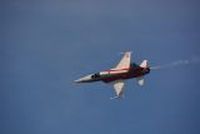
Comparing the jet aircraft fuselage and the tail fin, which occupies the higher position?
the tail fin

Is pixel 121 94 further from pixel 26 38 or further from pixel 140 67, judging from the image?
pixel 26 38

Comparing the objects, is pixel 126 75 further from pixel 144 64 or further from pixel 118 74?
pixel 144 64

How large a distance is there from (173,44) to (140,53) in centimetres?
29

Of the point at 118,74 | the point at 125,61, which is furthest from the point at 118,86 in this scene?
the point at 125,61

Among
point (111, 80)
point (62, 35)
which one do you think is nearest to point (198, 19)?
point (111, 80)

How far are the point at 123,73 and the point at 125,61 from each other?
0.10 m

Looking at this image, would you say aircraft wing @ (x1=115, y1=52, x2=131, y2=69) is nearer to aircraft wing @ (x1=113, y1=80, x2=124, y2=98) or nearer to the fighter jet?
the fighter jet

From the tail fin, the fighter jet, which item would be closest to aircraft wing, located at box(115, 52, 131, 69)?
the fighter jet

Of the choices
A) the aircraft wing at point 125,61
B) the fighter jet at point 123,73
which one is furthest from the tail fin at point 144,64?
the aircraft wing at point 125,61

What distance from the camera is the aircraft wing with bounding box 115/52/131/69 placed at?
138 inches

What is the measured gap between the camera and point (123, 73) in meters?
3.53

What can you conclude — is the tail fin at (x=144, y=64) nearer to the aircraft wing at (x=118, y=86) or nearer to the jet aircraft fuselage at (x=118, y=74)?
the jet aircraft fuselage at (x=118, y=74)

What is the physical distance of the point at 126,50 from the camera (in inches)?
141

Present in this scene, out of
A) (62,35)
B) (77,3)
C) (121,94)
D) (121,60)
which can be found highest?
(77,3)
